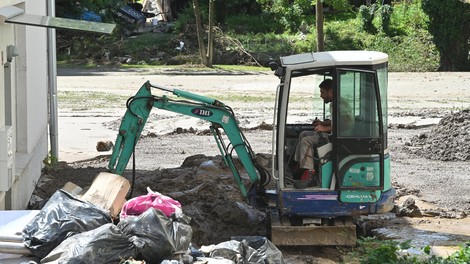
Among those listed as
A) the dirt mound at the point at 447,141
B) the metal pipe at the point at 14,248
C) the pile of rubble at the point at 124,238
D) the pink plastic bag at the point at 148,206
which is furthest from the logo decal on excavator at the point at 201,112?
the dirt mound at the point at 447,141

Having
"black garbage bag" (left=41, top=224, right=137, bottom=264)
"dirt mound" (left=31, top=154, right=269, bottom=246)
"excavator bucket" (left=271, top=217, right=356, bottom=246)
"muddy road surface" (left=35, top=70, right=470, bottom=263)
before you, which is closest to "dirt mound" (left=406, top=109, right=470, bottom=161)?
"muddy road surface" (left=35, top=70, right=470, bottom=263)

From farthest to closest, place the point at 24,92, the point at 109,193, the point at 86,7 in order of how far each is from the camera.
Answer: the point at 86,7 < the point at 24,92 < the point at 109,193

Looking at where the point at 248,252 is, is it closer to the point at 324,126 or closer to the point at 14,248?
the point at 14,248

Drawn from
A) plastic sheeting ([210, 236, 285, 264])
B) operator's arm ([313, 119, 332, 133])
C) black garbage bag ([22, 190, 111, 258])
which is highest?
operator's arm ([313, 119, 332, 133])

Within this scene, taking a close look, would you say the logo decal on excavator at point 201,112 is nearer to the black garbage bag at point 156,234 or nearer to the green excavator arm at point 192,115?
the green excavator arm at point 192,115

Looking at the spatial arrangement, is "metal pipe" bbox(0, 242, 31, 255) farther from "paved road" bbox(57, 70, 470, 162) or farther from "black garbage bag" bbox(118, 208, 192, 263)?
"paved road" bbox(57, 70, 470, 162)

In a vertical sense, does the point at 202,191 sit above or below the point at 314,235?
above

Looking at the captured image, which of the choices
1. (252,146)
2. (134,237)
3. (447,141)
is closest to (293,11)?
(252,146)

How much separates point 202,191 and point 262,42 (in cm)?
2841

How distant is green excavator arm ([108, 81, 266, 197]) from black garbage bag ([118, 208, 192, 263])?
129 inches

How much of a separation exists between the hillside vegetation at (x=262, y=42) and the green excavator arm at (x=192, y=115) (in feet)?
85.7

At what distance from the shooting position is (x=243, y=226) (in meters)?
13.6

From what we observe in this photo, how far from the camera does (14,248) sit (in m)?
9.73

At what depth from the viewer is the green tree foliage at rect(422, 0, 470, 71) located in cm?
3806
